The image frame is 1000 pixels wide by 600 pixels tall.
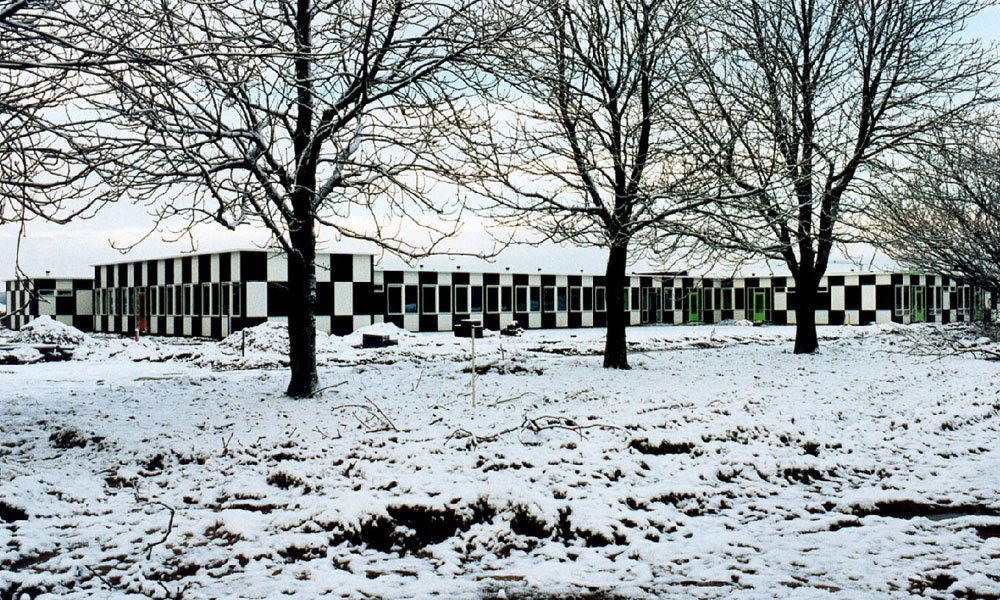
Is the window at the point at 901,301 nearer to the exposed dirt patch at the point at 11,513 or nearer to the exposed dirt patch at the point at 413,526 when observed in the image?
the exposed dirt patch at the point at 413,526

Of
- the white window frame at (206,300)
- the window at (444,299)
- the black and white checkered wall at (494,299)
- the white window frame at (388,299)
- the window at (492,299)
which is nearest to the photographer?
the white window frame at (206,300)

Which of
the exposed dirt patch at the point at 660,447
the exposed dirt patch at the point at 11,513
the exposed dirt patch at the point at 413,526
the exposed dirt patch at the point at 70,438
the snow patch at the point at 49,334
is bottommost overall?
the exposed dirt patch at the point at 413,526

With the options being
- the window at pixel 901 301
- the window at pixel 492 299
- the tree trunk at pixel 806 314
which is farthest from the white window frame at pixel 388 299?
the window at pixel 901 301

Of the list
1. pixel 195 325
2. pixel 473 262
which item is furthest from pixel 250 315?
pixel 473 262

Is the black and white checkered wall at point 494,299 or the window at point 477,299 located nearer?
the black and white checkered wall at point 494,299

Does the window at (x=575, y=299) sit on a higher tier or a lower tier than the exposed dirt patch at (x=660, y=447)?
higher

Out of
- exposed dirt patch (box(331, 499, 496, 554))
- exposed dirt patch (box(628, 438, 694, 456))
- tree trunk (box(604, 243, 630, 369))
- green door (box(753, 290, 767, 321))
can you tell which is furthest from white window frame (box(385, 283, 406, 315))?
exposed dirt patch (box(331, 499, 496, 554))

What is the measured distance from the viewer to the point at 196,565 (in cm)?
447

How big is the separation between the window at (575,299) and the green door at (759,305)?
1256cm

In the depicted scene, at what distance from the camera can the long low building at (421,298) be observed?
25.6m

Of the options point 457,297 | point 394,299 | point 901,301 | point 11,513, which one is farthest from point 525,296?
point 11,513

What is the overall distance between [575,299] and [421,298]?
30.4 feet

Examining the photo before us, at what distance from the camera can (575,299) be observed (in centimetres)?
3819

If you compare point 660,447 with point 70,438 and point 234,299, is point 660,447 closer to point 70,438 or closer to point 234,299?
point 70,438
